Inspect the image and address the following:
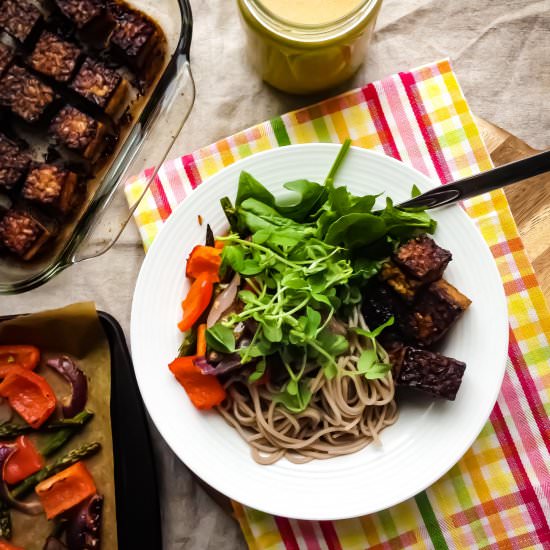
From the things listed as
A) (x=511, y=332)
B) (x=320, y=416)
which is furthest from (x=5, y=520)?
(x=511, y=332)

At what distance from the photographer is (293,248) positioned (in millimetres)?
1812

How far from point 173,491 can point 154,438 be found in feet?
0.60

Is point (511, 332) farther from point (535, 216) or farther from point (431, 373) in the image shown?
point (431, 373)

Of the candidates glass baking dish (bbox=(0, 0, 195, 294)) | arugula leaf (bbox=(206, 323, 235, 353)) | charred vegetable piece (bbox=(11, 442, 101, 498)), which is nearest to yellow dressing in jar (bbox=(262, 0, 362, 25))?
glass baking dish (bbox=(0, 0, 195, 294))

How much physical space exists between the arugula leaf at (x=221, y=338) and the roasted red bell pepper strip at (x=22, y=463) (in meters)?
0.81

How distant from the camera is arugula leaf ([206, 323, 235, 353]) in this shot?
5.76ft

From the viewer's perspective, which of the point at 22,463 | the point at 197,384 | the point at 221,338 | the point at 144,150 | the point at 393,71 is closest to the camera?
the point at 221,338

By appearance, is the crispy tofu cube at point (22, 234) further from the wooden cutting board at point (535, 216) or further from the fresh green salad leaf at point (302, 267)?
the wooden cutting board at point (535, 216)

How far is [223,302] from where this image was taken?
6.17 ft

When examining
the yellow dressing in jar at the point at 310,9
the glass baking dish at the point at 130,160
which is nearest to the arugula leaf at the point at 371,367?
the glass baking dish at the point at 130,160

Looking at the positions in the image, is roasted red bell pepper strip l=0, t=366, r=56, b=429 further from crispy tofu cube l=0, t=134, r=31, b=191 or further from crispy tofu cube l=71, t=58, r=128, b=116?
crispy tofu cube l=71, t=58, r=128, b=116

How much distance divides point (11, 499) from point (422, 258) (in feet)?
4.93

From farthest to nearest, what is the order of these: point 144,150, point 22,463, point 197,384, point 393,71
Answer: point 393,71 < point 22,463 < point 144,150 < point 197,384

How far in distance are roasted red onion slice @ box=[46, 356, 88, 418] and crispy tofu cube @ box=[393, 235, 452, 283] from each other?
42.9 inches
